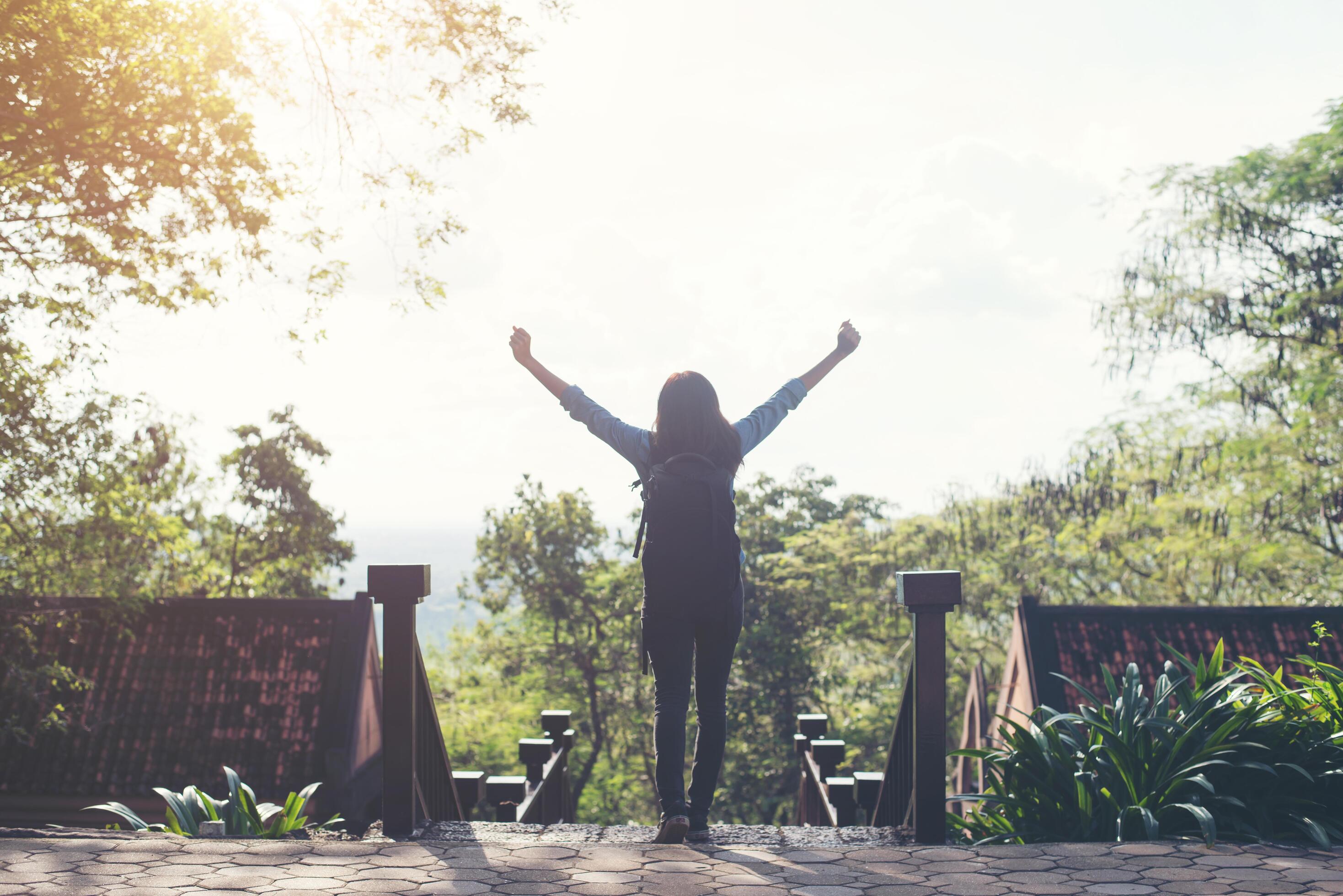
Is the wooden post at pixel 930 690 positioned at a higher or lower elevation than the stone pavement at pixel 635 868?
higher

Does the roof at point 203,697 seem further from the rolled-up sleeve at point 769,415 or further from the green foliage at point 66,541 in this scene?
the rolled-up sleeve at point 769,415

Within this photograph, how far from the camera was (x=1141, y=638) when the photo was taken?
12.6m

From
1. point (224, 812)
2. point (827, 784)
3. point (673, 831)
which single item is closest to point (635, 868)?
point (673, 831)

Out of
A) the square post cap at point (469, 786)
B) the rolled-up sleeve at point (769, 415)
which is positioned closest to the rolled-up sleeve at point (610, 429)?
the rolled-up sleeve at point (769, 415)

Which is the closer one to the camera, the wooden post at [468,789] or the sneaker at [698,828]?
the sneaker at [698,828]

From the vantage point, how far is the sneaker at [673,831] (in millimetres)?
3965

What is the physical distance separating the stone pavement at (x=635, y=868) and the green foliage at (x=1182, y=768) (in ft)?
1.14

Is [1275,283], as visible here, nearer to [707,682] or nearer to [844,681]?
[844,681]

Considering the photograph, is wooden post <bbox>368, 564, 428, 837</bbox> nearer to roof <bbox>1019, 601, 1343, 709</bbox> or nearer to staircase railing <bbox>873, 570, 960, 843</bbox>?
staircase railing <bbox>873, 570, 960, 843</bbox>

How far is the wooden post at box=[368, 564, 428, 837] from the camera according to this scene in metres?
4.32

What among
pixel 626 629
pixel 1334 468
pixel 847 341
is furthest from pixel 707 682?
pixel 626 629

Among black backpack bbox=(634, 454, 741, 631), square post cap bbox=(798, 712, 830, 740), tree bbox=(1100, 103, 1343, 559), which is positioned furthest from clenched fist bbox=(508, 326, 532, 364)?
tree bbox=(1100, 103, 1343, 559)

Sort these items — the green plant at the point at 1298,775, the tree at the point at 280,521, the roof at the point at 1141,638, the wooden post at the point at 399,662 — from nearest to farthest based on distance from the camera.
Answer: the green plant at the point at 1298,775
the wooden post at the point at 399,662
the roof at the point at 1141,638
the tree at the point at 280,521

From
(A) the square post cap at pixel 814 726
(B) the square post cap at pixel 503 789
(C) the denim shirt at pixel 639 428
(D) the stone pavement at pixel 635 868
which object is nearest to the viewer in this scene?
(D) the stone pavement at pixel 635 868
